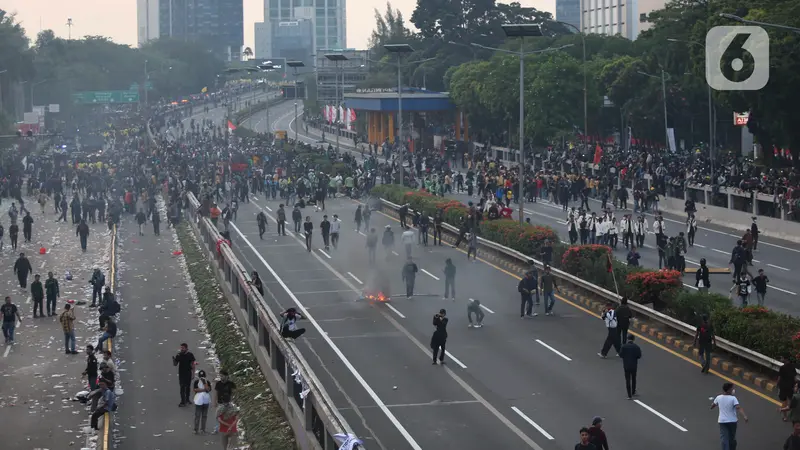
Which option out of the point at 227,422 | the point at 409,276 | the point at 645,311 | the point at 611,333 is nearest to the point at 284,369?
the point at 227,422

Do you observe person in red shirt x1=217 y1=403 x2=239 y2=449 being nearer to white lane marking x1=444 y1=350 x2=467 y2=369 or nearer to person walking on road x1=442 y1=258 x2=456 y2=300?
white lane marking x1=444 y1=350 x2=467 y2=369

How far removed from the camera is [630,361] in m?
23.2

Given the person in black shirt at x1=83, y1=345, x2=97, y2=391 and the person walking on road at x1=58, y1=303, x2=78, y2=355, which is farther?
the person walking on road at x1=58, y1=303, x2=78, y2=355

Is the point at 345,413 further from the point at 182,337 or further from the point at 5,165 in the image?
the point at 5,165

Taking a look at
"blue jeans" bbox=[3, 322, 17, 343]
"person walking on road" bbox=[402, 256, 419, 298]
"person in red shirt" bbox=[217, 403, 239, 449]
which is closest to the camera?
"person in red shirt" bbox=[217, 403, 239, 449]

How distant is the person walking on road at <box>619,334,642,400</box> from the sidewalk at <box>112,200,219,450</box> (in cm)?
724

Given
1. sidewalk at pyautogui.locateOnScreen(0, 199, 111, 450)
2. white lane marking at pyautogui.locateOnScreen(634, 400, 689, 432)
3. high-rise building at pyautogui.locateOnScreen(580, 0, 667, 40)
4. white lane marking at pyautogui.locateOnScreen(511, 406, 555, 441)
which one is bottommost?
sidewalk at pyautogui.locateOnScreen(0, 199, 111, 450)

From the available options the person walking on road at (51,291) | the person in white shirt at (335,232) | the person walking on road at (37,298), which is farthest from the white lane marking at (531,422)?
the person in white shirt at (335,232)

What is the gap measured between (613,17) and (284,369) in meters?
142

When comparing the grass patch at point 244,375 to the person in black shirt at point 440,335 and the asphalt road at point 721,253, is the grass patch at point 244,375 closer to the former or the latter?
the person in black shirt at point 440,335

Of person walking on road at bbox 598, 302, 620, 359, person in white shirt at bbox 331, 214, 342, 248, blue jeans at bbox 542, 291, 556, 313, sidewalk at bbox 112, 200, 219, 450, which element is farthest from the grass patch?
blue jeans at bbox 542, 291, 556, 313

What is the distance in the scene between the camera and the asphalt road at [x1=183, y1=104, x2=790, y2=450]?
21406mm

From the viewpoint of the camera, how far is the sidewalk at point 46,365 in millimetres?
23328

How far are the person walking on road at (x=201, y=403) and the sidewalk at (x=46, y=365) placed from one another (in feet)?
6.42
